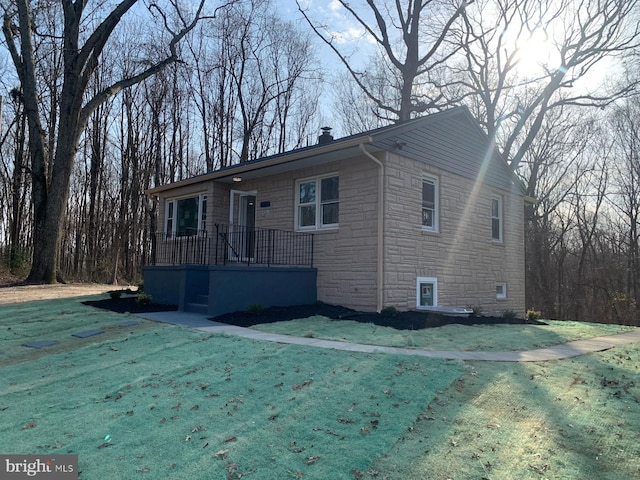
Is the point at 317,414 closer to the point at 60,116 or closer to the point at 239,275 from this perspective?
the point at 239,275

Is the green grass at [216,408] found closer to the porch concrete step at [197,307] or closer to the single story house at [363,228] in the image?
the porch concrete step at [197,307]

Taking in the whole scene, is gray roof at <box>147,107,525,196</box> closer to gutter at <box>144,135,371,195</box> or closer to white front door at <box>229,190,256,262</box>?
gutter at <box>144,135,371,195</box>

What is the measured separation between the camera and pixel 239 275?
9.41m

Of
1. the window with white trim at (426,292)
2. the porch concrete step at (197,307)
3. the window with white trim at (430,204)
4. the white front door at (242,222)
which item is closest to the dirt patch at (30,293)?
the porch concrete step at (197,307)

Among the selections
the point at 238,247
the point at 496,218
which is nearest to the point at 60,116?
the point at 238,247

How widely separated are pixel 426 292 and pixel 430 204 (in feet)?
7.07

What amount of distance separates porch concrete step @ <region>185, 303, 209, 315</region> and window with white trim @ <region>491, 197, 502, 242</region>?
867cm

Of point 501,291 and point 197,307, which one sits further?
point 501,291

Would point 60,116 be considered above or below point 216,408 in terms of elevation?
above

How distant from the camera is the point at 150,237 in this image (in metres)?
25.1

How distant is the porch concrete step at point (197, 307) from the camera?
9.58 metres


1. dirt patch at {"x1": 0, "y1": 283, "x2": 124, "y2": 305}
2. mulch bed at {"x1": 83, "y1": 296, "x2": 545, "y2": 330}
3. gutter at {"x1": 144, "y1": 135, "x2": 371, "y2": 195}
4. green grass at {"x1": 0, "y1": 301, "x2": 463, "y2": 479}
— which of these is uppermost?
gutter at {"x1": 144, "y1": 135, "x2": 371, "y2": 195}

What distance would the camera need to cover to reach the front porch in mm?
9305

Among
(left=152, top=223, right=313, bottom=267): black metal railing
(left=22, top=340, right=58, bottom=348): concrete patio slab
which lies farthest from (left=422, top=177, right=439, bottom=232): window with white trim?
(left=22, top=340, right=58, bottom=348): concrete patio slab
